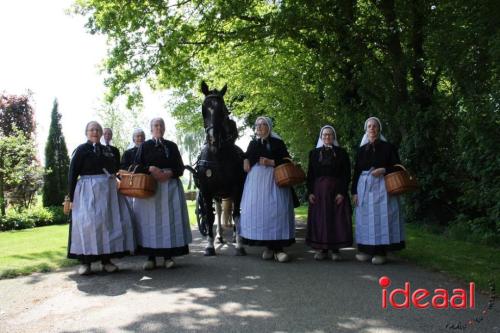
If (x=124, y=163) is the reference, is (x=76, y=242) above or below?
below

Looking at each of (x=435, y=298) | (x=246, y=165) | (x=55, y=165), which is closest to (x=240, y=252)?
(x=246, y=165)

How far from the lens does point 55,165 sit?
22.1m

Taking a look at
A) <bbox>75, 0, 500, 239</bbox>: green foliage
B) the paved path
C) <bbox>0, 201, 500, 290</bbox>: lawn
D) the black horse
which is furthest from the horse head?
<bbox>75, 0, 500, 239</bbox>: green foliage

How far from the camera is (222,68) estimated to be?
18.8 metres

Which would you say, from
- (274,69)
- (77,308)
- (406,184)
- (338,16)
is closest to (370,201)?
(406,184)

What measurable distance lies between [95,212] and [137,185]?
2.47 ft

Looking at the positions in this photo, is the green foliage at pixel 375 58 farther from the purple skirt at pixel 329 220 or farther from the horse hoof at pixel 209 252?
the horse hoof at pixel 209 252

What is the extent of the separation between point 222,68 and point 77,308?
15.0 meters

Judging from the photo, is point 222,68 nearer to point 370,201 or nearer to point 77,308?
point 370,201

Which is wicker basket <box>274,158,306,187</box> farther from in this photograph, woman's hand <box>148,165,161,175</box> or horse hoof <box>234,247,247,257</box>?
woman's hand <box>148,165,161,175</box>

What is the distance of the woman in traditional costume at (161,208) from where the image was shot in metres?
6.70

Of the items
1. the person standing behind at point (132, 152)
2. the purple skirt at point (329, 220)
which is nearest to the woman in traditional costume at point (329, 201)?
the purple skirt at point (329, 220)

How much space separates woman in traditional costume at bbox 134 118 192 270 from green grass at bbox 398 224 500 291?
12.2 ft

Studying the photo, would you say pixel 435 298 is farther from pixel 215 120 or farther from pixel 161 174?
pixel 215 120
